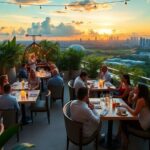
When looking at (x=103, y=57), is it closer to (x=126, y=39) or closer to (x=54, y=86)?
(x=126, y=39)

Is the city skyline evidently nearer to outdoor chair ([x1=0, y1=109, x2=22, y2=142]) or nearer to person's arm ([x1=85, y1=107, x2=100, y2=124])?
person's arm ([x1=85, y1=107, x2=100, y2=124])

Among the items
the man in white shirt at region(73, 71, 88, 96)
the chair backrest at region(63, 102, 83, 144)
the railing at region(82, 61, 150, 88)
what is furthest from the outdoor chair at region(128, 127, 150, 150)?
the railing at region(82, 61, 150, 88)

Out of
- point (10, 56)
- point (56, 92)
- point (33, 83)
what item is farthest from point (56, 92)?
point (10, 56)

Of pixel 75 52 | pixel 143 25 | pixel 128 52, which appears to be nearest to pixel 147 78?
pixel 128 52

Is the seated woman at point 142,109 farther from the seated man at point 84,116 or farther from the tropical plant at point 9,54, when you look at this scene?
the tropical plant at point 9,54

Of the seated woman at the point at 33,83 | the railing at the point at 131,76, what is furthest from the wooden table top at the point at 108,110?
the seated woman at the point at 33,83

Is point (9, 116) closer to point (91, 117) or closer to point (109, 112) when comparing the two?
point (91, 117)
